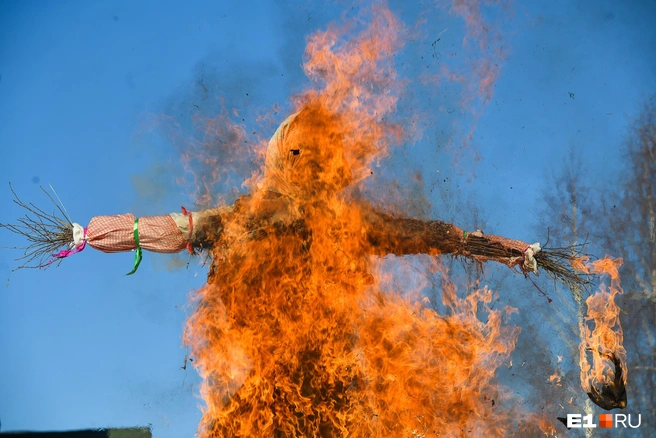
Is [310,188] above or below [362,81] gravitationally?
below

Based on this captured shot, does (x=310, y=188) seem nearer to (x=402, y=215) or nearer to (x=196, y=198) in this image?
(x=402, y=215)

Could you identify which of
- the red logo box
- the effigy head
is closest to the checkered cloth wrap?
the effigy head

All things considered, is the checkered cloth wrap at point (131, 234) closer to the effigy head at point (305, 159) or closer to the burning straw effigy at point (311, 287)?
the burning straw effigy at point (311, 287)

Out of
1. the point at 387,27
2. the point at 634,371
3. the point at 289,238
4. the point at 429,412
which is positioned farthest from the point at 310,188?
the point at 634,371

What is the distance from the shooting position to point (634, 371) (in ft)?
42.5

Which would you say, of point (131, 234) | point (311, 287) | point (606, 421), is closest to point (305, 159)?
point (311, 287)

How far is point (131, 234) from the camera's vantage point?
5.64 metres

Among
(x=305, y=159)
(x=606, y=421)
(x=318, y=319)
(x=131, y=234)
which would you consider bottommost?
(x=318, y=319)

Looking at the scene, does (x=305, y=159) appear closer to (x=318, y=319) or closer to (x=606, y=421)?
(x=318, y=319)

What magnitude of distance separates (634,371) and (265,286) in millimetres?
10455

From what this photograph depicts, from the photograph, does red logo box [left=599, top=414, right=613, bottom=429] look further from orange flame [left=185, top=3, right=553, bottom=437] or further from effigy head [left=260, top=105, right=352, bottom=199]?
effigy head [left=260, top=105, right=352, bottom=199]

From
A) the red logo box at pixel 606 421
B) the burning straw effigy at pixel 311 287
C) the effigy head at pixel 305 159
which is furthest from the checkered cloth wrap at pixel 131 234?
the red logo box at pixel 606 421

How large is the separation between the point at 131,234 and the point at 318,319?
2007 millimetres

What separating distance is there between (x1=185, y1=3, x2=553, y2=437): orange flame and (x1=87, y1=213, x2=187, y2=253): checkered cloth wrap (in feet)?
1.53
